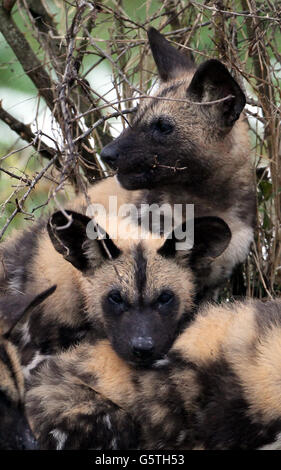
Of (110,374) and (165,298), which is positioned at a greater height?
(165,298)

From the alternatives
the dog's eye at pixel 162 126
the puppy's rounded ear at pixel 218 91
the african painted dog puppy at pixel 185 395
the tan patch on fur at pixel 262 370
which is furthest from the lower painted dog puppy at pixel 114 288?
the puppy's rounded ear at pixel 218 91

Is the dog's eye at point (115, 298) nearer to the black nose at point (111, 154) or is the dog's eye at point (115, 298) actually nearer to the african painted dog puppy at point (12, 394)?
the african painted dog puppy at point (12, 394)

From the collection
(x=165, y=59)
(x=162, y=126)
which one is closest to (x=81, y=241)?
(x=162, y=126)

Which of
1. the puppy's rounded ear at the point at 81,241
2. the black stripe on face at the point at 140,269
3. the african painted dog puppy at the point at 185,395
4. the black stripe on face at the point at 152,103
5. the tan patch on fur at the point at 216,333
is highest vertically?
the black stripe on face at the point at 152,103

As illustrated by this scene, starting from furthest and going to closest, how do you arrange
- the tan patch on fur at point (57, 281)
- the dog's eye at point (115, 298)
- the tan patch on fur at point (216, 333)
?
the tan patch on fur at point (57, 281)
the dog's eye at point (115, 298)
the tan patch on fur at point (216, 333)

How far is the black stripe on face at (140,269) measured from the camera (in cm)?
486

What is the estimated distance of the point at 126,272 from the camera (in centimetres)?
495

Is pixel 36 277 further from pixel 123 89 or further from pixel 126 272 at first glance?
pixel 123 89

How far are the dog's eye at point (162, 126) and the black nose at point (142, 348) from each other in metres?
1.45

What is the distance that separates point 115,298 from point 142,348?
1.48 ft

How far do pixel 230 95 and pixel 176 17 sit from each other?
56.1 inches

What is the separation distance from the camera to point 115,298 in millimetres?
4930

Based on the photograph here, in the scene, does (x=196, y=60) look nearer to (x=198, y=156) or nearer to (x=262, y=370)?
A: (x=198, y=156)
